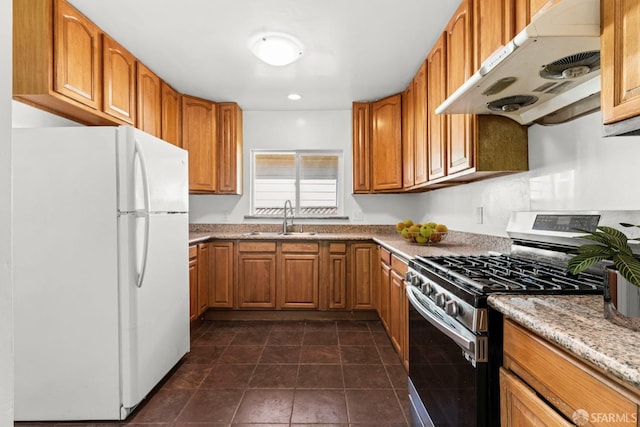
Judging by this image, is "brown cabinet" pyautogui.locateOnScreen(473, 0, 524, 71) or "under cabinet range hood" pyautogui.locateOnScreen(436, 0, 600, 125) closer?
"under cabinet range hood" pyautogui.locateOnScreen(436, 0, 600, 125)

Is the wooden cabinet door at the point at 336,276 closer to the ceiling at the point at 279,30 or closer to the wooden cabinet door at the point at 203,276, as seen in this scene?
the wooden cabinet door at the point at 203,276

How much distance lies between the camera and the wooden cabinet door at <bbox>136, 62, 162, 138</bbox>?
107 inches

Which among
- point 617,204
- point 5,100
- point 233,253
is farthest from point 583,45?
point 233,253

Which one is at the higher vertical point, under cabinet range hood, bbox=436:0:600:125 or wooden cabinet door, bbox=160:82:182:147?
wooden cabinet door, bbox=160:82:182:147

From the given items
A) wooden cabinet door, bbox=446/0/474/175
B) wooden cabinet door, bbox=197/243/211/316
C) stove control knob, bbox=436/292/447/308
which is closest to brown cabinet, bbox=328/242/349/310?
wooden cabinet door, bbox=197/243/211/316

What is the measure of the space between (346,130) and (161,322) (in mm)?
2832

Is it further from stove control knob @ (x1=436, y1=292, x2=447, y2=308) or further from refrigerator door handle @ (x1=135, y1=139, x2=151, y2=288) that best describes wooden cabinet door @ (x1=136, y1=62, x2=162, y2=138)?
stove control knob @ (x1=436, y1=292, x2=447, y2=308)

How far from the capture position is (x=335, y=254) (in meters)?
3.43

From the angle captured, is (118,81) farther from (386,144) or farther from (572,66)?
(572,66)

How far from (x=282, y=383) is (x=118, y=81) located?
7.99 feet

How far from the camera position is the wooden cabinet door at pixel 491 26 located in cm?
146

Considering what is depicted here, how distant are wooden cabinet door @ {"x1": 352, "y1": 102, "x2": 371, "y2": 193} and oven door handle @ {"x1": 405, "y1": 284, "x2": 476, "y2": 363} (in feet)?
6.62

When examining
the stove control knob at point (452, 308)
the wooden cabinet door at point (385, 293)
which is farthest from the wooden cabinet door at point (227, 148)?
the stove control knob at point (452, 308)

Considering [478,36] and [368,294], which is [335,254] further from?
[478,36]
